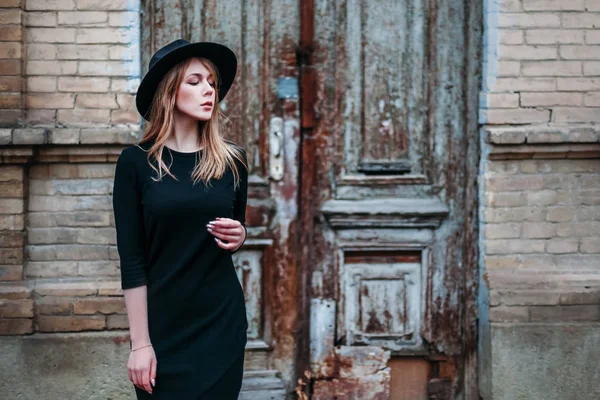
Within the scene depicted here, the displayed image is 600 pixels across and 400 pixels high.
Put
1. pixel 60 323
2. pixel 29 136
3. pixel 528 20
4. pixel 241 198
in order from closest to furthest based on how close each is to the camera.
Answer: pixel 241 198, pixel 29 136, pixel 60 323, pixel 528 20

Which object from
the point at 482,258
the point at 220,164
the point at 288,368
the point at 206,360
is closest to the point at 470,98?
the point at 482,258

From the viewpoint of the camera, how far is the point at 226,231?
2.87 metres

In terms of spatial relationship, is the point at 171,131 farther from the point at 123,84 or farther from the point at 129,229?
the point at 123,84

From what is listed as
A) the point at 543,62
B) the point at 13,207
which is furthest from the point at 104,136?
the point at 543,62

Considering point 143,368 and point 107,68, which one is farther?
point 107,68

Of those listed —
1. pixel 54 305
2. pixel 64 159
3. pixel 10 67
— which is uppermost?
pixel 10 67

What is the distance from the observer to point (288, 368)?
15.4ft

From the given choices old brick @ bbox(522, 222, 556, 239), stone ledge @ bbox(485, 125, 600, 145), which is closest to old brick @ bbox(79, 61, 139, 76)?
stone ledge @ bbox(485, 125, 600, 145)

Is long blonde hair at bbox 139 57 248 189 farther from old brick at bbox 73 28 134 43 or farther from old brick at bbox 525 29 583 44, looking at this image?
old brick at bbox 525 29 583 44

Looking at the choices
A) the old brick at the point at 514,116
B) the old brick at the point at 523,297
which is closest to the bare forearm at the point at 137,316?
the old brick at the point at 523,297

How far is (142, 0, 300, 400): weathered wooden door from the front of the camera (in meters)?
4.60

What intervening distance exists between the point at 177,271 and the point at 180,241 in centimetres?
10

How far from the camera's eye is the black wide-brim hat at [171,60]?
288cm

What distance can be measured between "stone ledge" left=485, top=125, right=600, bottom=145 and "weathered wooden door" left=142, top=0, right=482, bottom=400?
0.79 ft
